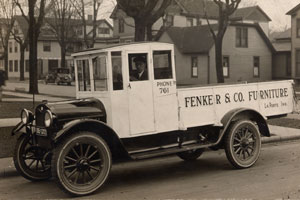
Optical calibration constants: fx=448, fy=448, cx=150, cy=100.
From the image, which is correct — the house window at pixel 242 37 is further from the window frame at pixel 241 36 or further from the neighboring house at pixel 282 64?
the neighboring house at pixel 282 64

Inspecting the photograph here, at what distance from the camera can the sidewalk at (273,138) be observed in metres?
7.88

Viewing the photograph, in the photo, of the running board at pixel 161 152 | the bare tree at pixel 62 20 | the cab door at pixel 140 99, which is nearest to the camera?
the running board at pixel 161 152

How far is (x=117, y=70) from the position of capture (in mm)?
6957

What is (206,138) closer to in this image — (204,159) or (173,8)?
(204,159)

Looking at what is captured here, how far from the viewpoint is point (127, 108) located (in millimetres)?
7000

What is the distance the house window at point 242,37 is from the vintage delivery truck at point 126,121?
111 ft

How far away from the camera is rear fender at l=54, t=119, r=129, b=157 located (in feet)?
20.7

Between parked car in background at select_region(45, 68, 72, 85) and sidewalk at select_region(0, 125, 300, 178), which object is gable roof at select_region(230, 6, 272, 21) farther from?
sidewalk at select_region(0, 125, 300, 178)

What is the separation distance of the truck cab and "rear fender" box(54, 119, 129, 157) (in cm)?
19

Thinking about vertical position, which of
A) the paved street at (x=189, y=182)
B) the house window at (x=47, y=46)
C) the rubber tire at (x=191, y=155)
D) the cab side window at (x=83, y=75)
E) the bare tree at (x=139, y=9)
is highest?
the house window at (x=47, y=46)

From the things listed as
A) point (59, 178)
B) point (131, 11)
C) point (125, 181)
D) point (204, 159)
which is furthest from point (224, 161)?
point (131, 11)

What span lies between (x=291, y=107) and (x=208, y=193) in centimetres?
360

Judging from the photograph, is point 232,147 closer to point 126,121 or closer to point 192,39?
point 126,121

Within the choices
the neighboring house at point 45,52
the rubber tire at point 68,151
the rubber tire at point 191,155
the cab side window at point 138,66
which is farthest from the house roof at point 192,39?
the rubber tire at point 68,151
